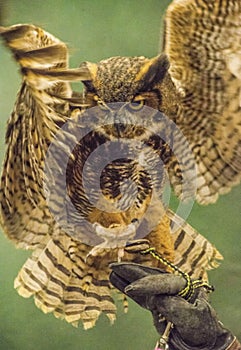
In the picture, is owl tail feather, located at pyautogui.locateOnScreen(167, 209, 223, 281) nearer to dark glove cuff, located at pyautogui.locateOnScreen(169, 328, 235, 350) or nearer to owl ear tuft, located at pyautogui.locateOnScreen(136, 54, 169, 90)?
dark glove cuff, located at pyautogui.locateOnScreen(169, 328, 235, 350)

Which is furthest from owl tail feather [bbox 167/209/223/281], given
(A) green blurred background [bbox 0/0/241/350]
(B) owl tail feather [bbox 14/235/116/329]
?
(B) owl tail feather [bbox 14/235/116/329]

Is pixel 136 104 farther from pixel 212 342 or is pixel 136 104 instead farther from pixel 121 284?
pixel 212 342

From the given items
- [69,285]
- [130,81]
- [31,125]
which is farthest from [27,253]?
[130,81]

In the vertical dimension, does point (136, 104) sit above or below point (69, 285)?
above

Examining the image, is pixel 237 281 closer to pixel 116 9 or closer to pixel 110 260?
pixel 110 260

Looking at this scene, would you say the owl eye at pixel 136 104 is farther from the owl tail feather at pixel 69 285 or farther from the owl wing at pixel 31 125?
the owl tail feather at pixel 69 285

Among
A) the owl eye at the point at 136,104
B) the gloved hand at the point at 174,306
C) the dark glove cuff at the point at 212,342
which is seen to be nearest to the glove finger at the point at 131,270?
the gloved hand at the point at 174,306
